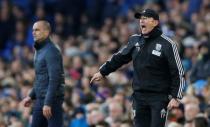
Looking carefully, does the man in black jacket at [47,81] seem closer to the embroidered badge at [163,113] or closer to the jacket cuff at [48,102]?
the jacket cuff at [48,102]

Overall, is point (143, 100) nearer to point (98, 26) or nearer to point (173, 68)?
point (173, 68)

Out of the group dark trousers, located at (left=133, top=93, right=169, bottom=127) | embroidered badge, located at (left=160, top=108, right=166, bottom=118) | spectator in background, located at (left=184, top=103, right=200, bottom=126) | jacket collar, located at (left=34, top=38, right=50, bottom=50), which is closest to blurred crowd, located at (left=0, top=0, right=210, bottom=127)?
spectator in background, located at (left=184, top=103, right=200, bottom=126)

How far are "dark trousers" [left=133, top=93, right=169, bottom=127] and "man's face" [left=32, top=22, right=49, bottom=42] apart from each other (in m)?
1.53

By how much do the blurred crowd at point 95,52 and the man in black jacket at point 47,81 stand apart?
1182 mm

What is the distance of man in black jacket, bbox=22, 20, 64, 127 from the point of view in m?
10.0

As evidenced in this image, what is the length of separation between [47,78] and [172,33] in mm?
6504

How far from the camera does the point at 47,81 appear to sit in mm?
10148

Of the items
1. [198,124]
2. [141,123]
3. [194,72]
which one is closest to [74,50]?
[194,72]

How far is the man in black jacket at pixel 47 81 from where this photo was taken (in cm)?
1000

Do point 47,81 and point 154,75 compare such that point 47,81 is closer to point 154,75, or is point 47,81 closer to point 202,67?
point 154,75

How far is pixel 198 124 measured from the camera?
11203 millimetres

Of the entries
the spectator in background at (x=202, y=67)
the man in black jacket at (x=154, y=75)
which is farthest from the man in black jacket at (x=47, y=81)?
the spectator in background at (x=202, y=67)

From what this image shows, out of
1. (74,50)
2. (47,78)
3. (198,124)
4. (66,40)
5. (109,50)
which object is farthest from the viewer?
(66,40)

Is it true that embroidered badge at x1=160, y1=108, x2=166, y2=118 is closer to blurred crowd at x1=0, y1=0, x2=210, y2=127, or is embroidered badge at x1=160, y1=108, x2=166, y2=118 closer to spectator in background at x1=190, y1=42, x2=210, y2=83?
blurred crowd at x1=0, y1=0, x2=210, y2=127
